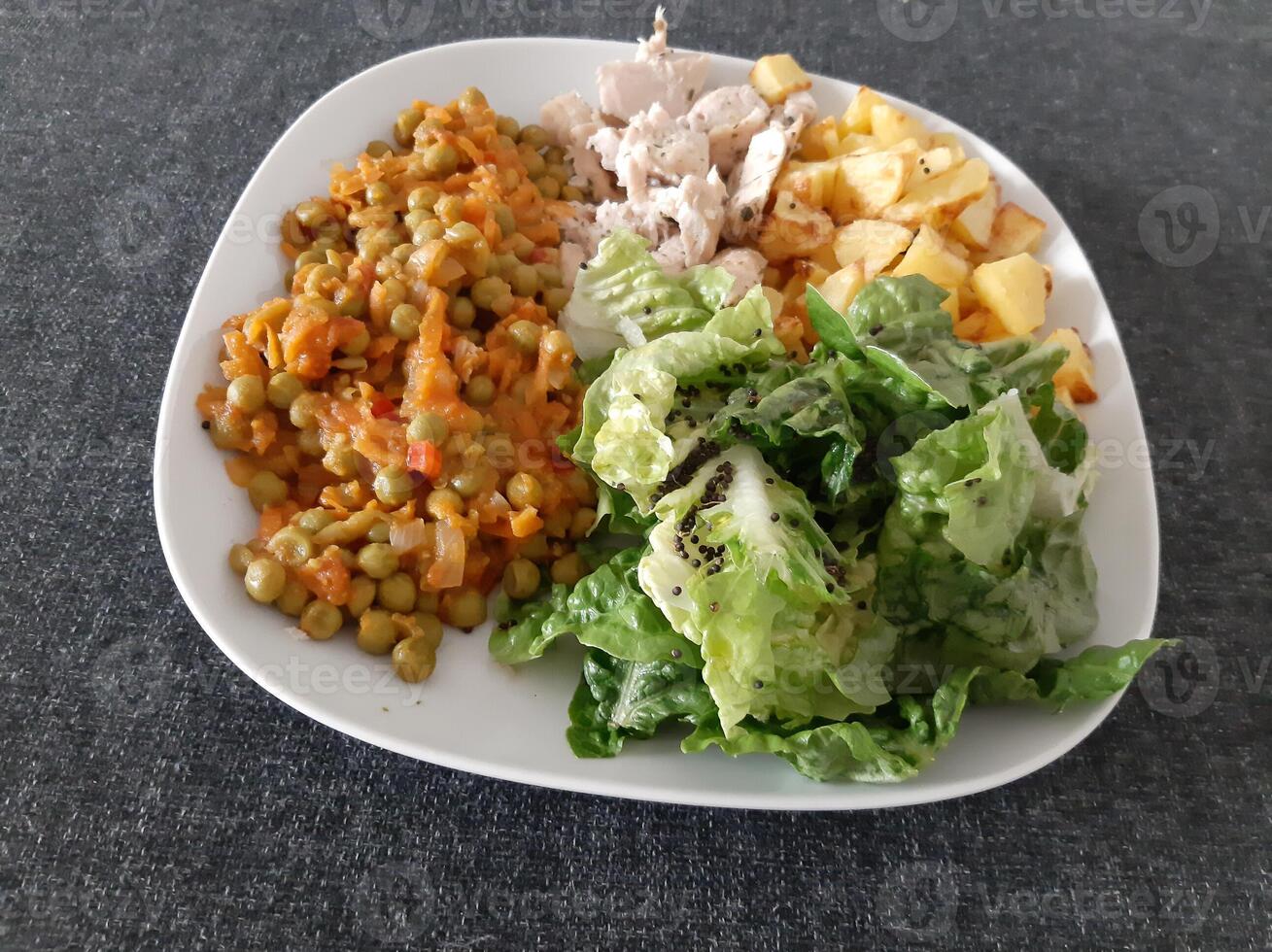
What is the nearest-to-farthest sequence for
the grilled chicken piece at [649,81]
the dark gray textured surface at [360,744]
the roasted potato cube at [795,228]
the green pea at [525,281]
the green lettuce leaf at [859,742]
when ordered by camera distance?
1. the green lettuce leaf at [859,742]
2. the dark gray textured surface at [360,744]
3. the green pea at [525,281]
4. the roasted potato cube at [795,228]
5. the grilled chicken piece at [649,81]

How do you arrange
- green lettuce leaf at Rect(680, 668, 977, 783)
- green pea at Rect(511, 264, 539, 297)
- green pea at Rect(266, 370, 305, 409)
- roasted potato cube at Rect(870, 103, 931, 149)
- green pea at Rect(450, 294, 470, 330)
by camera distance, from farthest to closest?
roasted potato cube at Rect(870, 103, 931, 149)
green pea at Rect(511, 264, 539, 297)
green pea at Rect(450, 294, 470, 330)
green pea at Rect(266, 370, 305, 409)
green lettuce leaf at Rect(680, 668, 977, 783)

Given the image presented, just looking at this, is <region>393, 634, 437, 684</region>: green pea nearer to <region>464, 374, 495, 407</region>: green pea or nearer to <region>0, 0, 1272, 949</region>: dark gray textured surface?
<region>0, 0, 1272, 949</region>: dark gray textured surface

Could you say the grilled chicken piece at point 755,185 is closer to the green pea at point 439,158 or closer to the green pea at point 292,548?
the green pea at point 439,158

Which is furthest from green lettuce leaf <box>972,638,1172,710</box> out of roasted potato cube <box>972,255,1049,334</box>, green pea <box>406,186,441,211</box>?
green pea <box>406,186,441,211</box>

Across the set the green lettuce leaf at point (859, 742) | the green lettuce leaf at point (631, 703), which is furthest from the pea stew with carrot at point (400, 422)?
the green lettuce leaf at point (859, 742)

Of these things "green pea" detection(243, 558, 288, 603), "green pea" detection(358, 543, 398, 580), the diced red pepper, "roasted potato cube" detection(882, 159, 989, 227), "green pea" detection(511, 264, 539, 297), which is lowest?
"green pea" detection(358, 543, 398, 580)

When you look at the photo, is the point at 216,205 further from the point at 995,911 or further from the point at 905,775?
the point at 995,911
